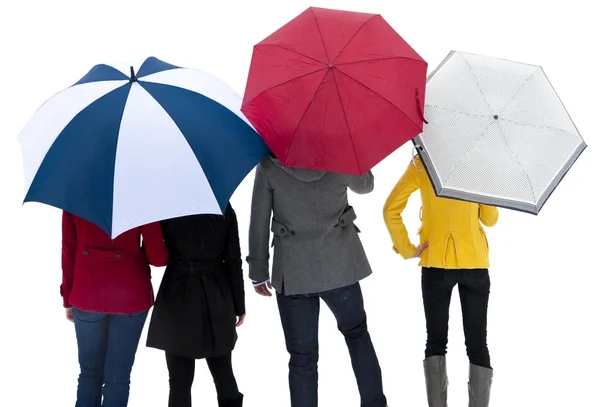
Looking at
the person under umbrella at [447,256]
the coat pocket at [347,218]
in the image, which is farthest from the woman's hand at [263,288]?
the person under umbrella at [447,256]

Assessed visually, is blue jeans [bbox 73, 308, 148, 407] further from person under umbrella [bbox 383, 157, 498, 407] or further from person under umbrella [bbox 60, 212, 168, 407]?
person under umbrella [bbox 383, 157, 498, 407]

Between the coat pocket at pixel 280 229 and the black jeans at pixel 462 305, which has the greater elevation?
the coat pocket at pixel 280 229

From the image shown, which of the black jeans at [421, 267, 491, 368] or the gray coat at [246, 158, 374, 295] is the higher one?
the gray coat at [246, 158, 374, 295]

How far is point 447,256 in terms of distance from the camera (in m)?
6.18

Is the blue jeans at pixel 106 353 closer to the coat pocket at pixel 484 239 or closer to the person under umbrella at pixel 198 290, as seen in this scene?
the person under umbrella at pixel 198 290

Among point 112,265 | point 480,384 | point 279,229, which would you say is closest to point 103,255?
point 112,265

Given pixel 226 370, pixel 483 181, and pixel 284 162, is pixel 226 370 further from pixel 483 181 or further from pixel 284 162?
pixel 483 181

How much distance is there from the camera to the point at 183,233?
5.92m

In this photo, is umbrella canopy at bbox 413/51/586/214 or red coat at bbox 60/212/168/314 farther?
red coat at bbox 60/212/168/314

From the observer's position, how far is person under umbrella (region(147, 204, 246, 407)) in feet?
19.4

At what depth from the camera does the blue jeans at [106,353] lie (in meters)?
6.04

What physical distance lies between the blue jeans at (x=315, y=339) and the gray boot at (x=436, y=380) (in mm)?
379

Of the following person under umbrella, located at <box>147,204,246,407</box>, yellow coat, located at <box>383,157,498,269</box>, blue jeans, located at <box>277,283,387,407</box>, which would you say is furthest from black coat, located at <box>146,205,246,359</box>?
yellow coat, located at <box>383,157,498,269</box>

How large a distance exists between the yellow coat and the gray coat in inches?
10.9
